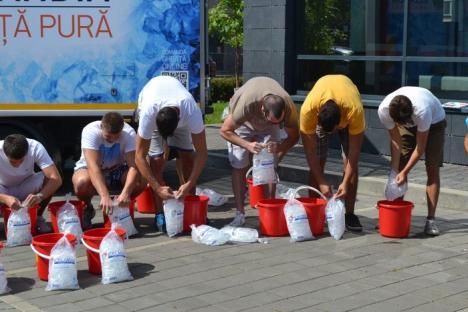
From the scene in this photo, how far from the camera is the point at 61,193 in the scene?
9773 millimetres

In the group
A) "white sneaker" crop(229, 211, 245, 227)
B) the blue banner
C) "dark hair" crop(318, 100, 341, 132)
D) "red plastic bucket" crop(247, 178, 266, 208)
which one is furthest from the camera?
the blue banner

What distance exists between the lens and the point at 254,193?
8.49 meters

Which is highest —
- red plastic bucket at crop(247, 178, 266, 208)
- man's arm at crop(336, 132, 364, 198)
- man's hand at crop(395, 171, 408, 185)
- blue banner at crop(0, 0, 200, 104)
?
blue banner at crop(0, 0, 200, 104)

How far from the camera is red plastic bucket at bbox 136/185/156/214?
8.32 metres

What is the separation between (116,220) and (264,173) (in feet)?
4.75

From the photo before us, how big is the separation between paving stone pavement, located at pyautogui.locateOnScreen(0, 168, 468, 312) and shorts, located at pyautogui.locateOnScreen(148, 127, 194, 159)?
0.77 meters

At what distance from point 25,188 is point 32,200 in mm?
405

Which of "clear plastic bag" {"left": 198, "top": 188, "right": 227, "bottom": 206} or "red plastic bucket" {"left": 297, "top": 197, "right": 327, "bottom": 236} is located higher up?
"red plastic bucket" {"left": 297, "top": 197, "right": 327, "bottom": 236}

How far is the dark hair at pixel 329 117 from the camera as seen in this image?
6664 mm

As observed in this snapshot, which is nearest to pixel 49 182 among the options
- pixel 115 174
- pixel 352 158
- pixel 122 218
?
pixel 122 218

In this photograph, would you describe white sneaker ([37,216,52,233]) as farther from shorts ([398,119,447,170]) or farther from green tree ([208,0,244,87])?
green tree ([208,0,244,87])

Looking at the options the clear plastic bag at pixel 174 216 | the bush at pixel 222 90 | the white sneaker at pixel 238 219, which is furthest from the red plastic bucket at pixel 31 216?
the bush at pixel 222 90

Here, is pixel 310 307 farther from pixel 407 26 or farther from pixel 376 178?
pixel 407 26

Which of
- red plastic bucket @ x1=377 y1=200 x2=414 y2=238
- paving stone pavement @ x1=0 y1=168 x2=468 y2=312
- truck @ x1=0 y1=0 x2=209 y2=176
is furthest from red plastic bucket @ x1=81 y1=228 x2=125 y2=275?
truck @ x1=0 y1=0 x2=209 y2=176
